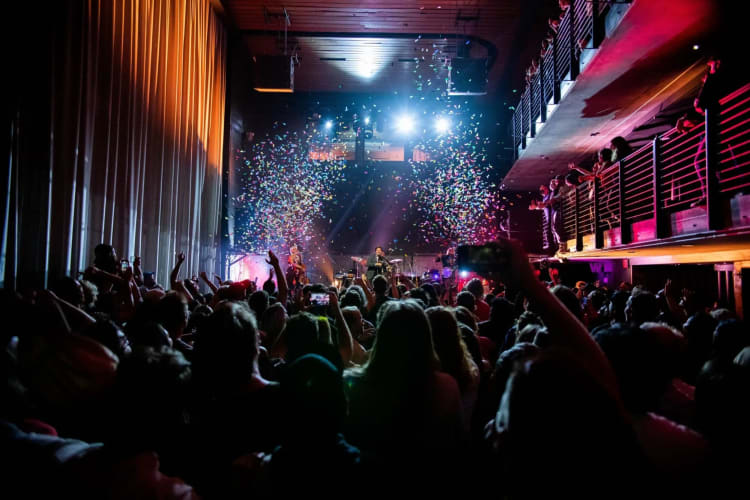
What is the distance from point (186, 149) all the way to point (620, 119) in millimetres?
9492

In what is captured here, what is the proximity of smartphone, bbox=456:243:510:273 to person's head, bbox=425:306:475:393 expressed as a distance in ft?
1.61

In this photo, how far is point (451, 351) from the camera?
2.19m

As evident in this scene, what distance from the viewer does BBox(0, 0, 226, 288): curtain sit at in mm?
4598

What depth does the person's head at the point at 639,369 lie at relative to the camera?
1.35 metres

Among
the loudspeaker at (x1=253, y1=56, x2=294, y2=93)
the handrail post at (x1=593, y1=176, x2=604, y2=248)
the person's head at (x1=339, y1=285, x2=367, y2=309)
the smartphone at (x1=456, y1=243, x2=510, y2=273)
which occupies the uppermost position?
the loudspeaker at (x1=253, y1=56, x2=294, y2=93)

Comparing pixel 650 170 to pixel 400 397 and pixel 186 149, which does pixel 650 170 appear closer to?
pixel 400 397

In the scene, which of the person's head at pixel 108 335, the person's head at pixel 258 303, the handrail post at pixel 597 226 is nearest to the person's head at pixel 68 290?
the person's head at pixel 108 335

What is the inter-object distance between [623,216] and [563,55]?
3376 millimetres

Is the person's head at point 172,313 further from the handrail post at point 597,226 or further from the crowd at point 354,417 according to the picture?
the handrail post at point 597,226

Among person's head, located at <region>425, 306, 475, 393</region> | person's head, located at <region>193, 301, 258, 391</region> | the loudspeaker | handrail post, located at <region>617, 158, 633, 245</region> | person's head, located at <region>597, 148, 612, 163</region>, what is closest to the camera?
person's head, located at <region>193, 301, 258, 391</region>

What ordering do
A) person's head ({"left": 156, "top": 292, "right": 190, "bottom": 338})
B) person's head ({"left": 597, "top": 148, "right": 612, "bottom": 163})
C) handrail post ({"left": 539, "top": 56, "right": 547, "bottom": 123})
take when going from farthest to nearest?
1. handrail post ({"left": 539, "top": 56, "right": 547, "bottom": 123})
2. person's head ({"left": 597, "top": 148, "right": 612, "bottom": 163})
3. person's head ({"left": 156, "top": 292, "right": 190, "bottom": 338})

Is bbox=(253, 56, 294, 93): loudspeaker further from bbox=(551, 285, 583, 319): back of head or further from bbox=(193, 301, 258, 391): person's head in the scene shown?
bbox=(193, 301, 258, 391): person's head

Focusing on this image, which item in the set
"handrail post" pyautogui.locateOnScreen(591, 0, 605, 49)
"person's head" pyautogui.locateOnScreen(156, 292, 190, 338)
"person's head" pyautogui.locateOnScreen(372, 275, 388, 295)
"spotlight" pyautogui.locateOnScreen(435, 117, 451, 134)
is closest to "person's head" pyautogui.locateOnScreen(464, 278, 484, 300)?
"person's head" pyautogui.locateOnScreen(372, 275, 388, 295)

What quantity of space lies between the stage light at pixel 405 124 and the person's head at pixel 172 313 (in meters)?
14.0
